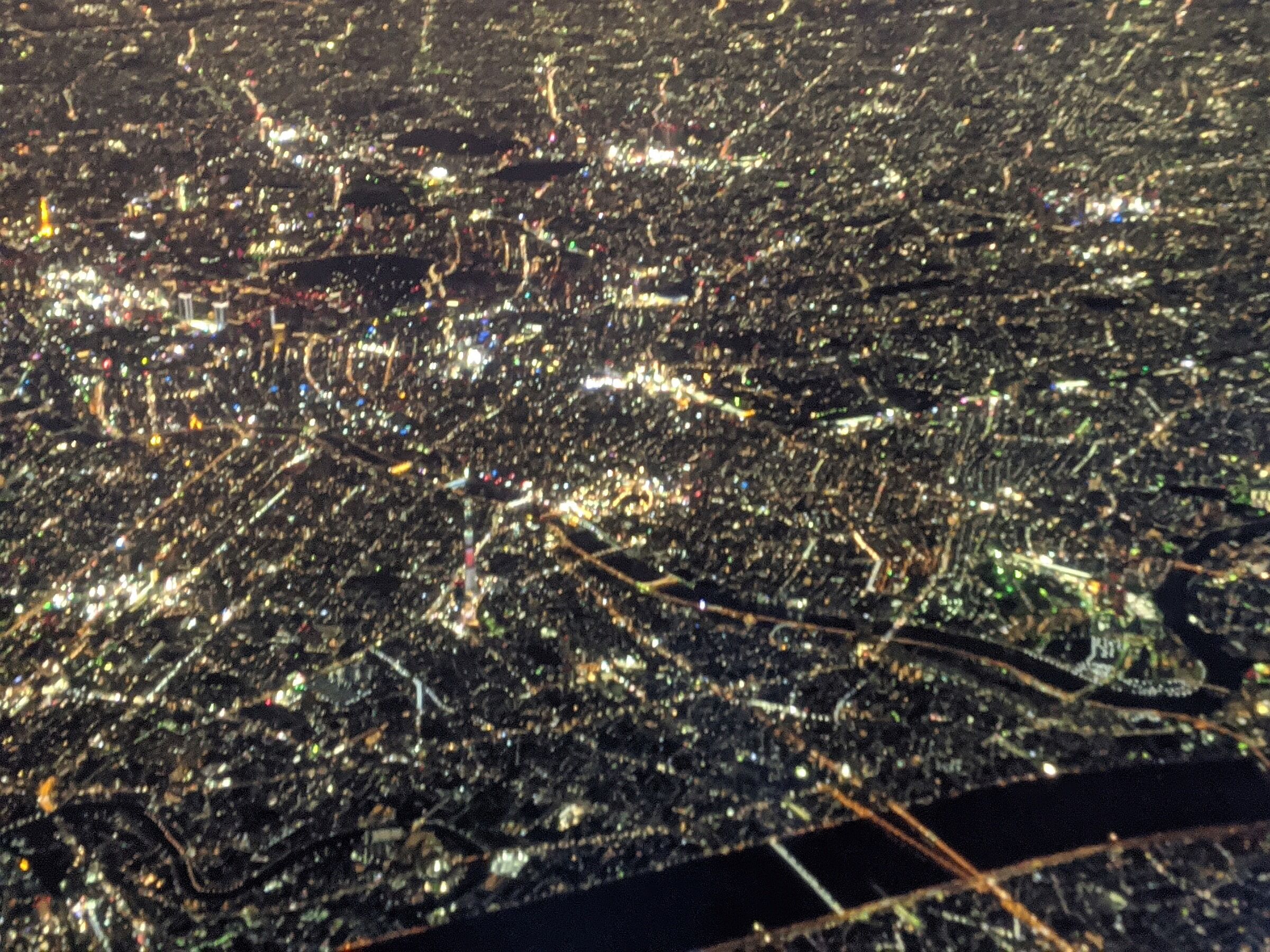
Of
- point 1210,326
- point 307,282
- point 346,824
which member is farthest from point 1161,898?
point 307,282

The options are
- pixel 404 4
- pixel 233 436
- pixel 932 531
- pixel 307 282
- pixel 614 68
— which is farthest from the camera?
pixel 404 4

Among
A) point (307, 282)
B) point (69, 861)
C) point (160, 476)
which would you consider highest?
point (307, 282)

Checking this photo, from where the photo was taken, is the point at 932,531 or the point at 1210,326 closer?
the point at 932,531

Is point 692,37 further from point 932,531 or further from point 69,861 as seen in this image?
point 69,861

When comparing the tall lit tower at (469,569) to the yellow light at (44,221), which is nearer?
the tall lit tower at (469,569)

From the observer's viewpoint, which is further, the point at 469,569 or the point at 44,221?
the point at 44,221

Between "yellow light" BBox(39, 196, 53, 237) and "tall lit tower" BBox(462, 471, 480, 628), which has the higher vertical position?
"yellow light" BBox(39, 196, 53, 237)

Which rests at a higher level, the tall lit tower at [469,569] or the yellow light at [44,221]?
the yellow light at [44,221]

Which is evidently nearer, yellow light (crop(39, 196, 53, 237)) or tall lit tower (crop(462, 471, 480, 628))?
tall lit tower (crop(462, 471, 480, 628))
